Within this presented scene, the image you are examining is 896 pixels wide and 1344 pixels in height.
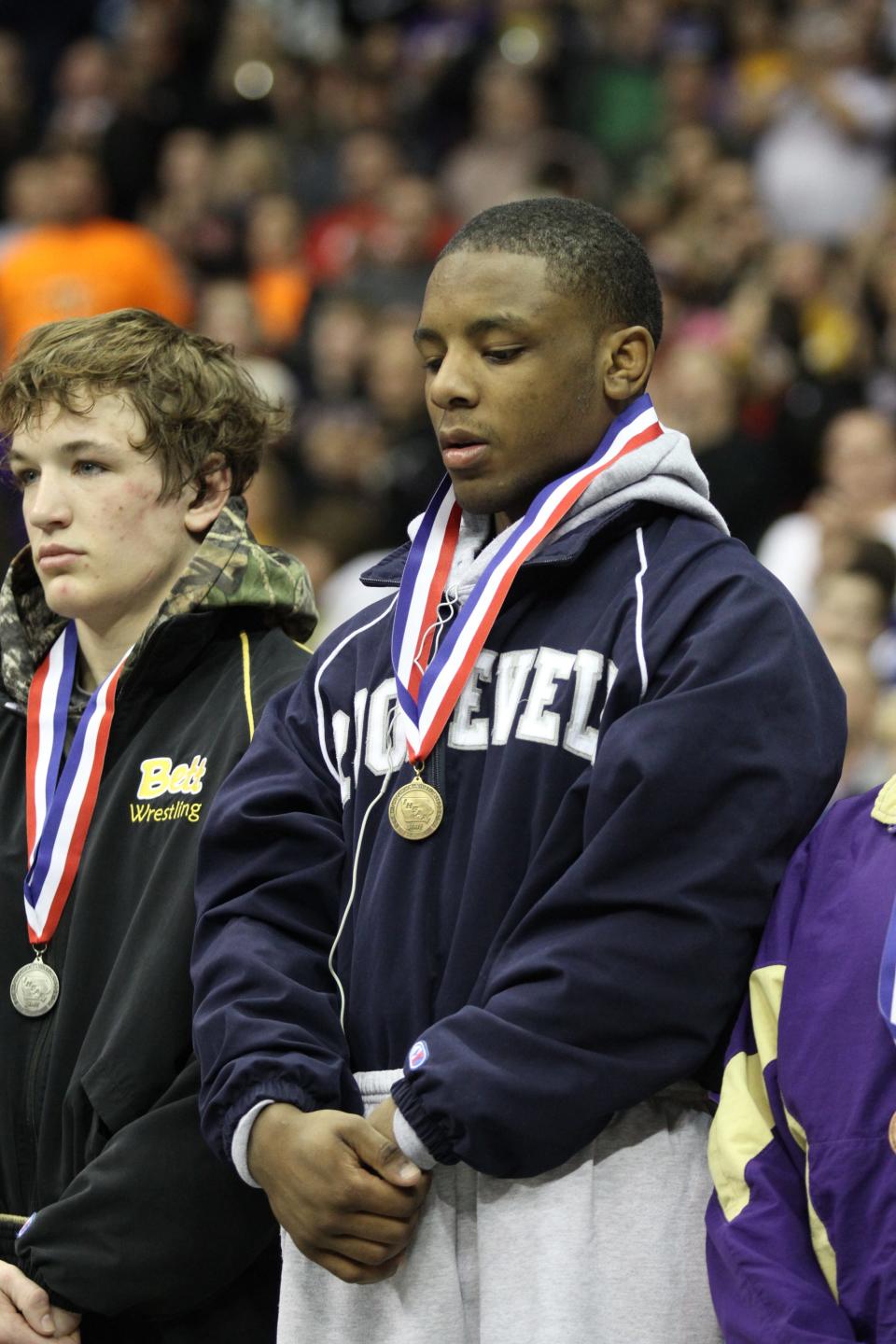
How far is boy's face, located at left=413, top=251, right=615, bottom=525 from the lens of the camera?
8.01 ft

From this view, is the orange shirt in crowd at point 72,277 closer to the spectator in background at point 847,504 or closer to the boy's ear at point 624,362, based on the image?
the spectator in background at point 847,504

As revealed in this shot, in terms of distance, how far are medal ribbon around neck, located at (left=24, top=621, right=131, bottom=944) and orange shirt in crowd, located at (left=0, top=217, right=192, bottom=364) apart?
560cm

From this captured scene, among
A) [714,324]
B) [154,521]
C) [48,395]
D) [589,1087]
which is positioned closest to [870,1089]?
[589,1087]

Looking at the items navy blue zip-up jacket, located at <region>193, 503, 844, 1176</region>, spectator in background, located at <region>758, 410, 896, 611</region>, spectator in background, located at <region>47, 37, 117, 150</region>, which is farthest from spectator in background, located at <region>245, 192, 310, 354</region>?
navy blue zip-up jacket, located at <region>193, 503, 844, 1176</region>

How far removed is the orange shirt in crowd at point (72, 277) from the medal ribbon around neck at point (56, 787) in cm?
560

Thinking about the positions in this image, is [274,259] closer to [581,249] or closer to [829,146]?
[829,146]

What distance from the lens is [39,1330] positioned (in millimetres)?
2574

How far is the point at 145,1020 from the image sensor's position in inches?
104

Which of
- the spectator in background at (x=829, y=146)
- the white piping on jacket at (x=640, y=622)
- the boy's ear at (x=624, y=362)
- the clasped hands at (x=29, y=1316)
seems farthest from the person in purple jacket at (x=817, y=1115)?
the spectator in background at (x=829, y=146)

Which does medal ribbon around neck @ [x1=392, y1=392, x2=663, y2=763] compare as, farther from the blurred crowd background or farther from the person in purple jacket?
the blurred crowd background

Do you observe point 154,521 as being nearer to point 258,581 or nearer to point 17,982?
point 258,581

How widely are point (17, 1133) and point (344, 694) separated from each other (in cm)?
82

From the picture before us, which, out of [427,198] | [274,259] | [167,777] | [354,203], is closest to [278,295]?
[274,259]

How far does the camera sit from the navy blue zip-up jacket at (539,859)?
83.4 inches
